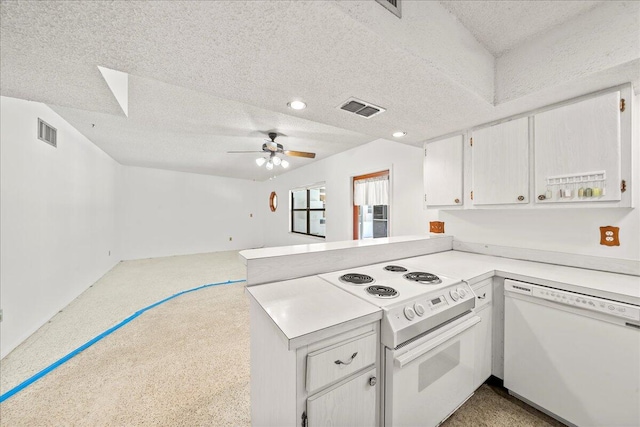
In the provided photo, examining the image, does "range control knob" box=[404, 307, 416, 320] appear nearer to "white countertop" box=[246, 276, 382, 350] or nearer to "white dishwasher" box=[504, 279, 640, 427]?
"white countertop" box=[246, 276, 382, 350]

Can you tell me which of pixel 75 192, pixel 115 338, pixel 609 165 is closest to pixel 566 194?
pixel 609 165

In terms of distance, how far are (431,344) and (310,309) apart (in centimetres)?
68

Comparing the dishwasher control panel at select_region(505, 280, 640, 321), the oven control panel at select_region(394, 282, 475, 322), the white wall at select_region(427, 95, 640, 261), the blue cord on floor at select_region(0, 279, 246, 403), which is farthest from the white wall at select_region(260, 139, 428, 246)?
the blue cord on floor at select_region(0, 279, 246, 403)

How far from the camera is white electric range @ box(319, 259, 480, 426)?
1097mm

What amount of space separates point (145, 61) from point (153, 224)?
6.36m

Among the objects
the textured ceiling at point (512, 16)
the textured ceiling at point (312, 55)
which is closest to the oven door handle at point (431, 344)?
the textured ceiling at point (312, 55)

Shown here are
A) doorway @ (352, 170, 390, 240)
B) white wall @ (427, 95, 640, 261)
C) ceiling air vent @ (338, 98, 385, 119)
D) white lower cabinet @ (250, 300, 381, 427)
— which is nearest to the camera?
white lower cabinet @ (250, 300, 381, 427)

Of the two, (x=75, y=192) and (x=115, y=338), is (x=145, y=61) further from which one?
(x=75, y=192)

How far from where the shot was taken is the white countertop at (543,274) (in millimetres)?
1317

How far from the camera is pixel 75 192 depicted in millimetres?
3395

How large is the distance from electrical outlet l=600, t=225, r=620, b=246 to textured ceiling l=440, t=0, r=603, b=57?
1.49m

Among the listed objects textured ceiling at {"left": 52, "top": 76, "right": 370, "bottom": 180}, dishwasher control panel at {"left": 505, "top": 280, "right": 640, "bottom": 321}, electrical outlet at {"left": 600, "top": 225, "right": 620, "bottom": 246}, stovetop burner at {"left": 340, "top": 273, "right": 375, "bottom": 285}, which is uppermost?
textured ceiling at {"left": 52, "top": 76, "right": 370, "bottom": 180}

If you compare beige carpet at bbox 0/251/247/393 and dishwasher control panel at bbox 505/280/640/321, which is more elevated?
dishwasher control panel at bbox 505/280/640/321

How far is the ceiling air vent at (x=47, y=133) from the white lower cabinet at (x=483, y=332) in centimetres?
457
